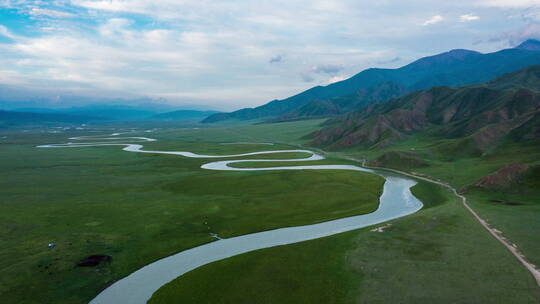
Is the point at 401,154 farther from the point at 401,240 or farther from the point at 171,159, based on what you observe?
the point at 171,159

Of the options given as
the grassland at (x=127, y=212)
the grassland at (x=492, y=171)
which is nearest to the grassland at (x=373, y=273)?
the grassland at (x=492, y=171)

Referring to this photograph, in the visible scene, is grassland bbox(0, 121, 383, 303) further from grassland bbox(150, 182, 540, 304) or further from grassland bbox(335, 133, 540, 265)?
grassland bbox(335, 133, 540, 265)

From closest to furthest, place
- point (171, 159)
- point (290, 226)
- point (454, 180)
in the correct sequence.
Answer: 1. point (290, 226)
2. point (454, 180)
3. point (171, 159)

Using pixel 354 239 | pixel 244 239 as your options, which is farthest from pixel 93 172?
pixel 354 239

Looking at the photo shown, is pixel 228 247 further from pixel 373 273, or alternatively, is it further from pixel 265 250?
pixel 373 273

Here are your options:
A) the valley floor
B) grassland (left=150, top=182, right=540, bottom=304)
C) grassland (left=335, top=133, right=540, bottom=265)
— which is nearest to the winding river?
the valley floor

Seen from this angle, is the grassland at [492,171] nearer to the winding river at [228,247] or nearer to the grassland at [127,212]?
the winding river at [228,247]
